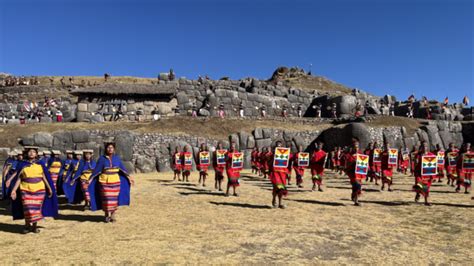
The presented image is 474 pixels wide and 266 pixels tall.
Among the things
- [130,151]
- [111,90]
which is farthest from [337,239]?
[111,90]

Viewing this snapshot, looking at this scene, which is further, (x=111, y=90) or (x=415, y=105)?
(x=415, y=105)

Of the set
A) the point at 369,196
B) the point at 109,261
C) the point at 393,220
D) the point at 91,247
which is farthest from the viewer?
the point at 369,196

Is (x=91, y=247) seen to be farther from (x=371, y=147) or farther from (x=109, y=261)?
(x=371, y=147)

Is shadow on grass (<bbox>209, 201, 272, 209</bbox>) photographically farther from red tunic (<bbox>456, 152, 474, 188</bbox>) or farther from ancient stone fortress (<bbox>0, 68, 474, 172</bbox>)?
ancient stone fortress (<bbox>0, 68, 474, 172</bbox>)

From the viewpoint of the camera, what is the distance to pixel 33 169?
27.3 feet

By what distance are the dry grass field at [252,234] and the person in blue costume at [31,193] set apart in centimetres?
44

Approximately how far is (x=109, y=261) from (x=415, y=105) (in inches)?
1944

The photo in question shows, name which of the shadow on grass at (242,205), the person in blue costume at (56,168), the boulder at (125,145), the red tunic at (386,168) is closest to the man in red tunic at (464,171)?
the red tunic at (386,168)

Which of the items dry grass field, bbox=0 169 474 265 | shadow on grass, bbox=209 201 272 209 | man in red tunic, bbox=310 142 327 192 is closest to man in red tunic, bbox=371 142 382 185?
man in red tunic, bbox=310 142 327 192

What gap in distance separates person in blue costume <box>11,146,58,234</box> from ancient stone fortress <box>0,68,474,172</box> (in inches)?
729

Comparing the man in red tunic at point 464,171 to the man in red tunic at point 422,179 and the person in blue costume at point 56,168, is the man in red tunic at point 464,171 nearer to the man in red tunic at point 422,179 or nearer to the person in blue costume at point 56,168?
the man in red tunic at point 422,179

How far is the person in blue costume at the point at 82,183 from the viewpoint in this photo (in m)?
11.6

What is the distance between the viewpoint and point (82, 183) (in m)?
11.7

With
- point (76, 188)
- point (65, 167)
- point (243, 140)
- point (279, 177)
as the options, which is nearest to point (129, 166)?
point (243, 140)
